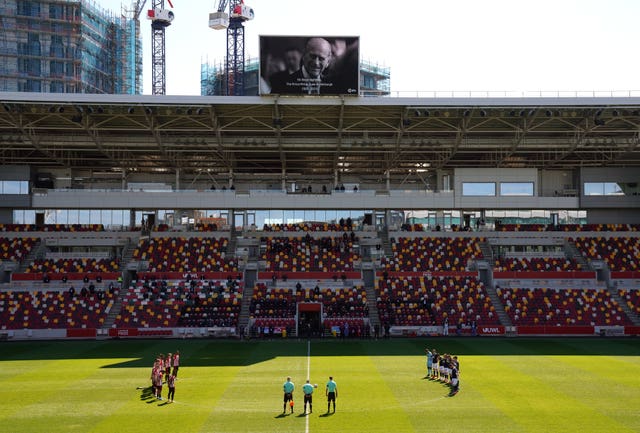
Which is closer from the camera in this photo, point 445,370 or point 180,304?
point 445,370

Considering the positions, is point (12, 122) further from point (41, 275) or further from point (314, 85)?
point (314, 85)

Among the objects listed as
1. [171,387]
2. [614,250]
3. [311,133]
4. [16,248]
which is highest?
[311,133]

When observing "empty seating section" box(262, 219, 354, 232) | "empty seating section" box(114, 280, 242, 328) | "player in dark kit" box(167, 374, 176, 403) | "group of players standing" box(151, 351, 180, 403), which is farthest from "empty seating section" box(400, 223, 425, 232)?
"player in dark kit" box(167, 374, 176, 403)

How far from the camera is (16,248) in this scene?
6109 centimetres

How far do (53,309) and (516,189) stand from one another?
139 ft

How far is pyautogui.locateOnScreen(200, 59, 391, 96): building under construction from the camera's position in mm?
136812

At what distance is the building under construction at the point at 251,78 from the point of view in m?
137

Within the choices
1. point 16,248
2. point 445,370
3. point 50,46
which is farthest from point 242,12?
point 445,370

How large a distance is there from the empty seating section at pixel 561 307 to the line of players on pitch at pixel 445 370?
20.6 m

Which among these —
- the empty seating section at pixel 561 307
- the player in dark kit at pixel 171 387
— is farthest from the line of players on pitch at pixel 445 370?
the empty seating section at pixel 561 307

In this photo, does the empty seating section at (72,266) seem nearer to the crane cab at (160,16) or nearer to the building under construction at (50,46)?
the building under construction at (50,46)

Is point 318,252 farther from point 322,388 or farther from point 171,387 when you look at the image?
point 171,387

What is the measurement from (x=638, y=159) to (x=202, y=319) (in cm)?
4367

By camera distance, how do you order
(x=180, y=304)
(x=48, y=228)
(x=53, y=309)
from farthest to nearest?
(x=48, y=228), (x=180, y=304), (x=53, y=309)
